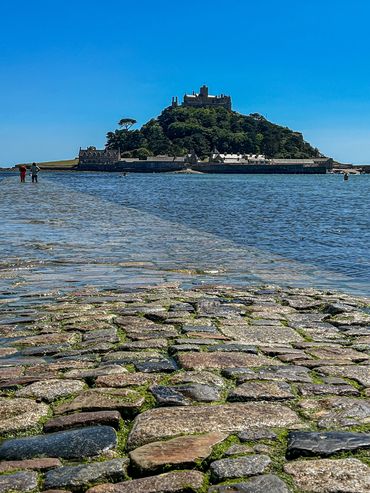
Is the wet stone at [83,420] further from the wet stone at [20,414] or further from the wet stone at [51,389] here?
the wet stone at [51,389]

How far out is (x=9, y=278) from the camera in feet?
28.8

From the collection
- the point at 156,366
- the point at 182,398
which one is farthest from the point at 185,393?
the point at 156,366

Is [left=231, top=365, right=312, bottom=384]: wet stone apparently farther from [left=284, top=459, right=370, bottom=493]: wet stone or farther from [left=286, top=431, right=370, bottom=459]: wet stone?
[left=284, top=459, right=370, bottom=493]: wet stone

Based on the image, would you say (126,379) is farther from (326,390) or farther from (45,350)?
(326,390)

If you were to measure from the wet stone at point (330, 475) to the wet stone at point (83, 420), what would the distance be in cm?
105

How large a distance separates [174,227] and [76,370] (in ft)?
44.5

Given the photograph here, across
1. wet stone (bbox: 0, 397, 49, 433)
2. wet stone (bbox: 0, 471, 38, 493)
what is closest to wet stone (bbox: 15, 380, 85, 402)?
wet stone (bbox: 0, 397, 49, 433)

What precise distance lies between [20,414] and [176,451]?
1.05 meters

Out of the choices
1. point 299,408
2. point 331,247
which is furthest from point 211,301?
point 331,247

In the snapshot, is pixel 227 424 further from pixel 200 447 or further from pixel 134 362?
pixel 134 362

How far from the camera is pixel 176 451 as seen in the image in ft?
10.2

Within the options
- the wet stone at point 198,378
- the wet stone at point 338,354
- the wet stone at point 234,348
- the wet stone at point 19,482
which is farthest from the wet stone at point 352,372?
the wet stone at point 19,482

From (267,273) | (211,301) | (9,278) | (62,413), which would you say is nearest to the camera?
(62,413)

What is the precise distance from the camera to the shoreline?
9.60ft
